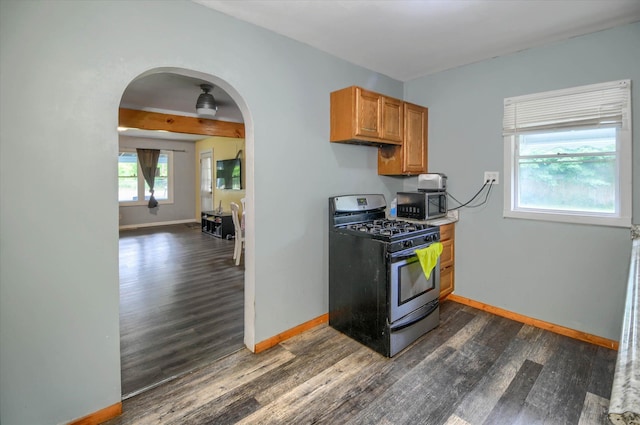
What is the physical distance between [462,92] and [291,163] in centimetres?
208

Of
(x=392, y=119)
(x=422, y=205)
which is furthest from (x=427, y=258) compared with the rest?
(x=392, y=119)

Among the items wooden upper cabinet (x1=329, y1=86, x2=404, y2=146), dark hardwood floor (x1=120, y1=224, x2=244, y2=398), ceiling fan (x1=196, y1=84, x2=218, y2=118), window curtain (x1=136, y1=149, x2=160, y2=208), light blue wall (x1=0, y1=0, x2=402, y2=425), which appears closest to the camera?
light blue wall (x1=0, y1=0, x2=402, y2=425)

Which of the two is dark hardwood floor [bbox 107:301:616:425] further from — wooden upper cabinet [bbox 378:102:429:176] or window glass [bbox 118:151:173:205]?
window glass [bbox 118:151:173:205]

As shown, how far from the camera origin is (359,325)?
2.66m

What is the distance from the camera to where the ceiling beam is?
14.0 ft

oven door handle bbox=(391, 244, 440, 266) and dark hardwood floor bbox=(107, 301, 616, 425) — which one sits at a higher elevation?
oven door handle bbox=(391, 244, 440, 266)

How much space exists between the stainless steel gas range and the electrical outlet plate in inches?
34.1

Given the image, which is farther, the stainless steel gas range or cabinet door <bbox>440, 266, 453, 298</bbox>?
cabinet door <bbox>440, 266, 453, 298</bbox>

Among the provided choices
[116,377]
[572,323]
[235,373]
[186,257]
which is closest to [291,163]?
[235,373]

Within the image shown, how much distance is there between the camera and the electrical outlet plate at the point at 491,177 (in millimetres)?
3164

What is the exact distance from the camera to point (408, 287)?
8.46 ft

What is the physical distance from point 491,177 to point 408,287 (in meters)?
1.54

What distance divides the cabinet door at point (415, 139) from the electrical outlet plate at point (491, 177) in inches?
26.4

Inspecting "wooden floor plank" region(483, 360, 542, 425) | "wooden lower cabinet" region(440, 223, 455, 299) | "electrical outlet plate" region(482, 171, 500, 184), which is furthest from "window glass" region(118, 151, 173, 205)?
"wooden floor plank" region(483, 360, 542, 425)
